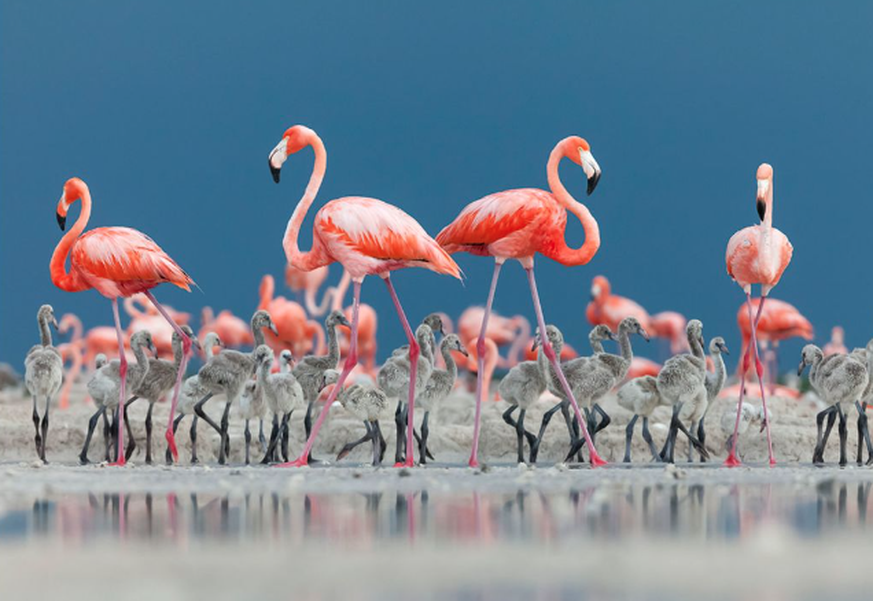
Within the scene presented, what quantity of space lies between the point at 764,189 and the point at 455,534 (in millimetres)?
5872

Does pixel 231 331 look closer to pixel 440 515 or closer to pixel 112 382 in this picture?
pixel 112 382

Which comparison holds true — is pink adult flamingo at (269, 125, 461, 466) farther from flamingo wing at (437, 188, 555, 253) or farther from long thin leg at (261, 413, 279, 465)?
long thin leg at (261, 413, 279, 465)

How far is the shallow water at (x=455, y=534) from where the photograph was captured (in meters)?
3.35

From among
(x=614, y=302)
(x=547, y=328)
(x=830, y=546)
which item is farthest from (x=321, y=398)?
(x=830, y=546)

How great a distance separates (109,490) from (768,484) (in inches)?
127

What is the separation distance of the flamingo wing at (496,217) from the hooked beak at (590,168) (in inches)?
11.4

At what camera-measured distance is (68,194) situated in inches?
425

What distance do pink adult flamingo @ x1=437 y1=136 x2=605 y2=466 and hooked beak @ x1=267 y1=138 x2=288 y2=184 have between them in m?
1.18

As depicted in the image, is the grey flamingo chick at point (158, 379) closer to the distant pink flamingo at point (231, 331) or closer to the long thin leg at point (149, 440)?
the long thin leg at point (149, 440)

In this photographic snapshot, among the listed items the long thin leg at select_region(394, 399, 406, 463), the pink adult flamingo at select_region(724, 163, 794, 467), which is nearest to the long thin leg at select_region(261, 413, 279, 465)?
the long thin leg at select_region(394, 399, 406, 463)

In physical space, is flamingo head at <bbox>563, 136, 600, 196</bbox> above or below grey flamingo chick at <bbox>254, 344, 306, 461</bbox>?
above

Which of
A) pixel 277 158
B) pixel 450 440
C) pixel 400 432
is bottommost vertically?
pixel 450 440

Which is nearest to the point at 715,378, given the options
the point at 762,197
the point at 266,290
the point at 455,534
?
the point at 762,197

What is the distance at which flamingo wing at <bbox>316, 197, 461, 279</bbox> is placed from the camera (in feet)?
28.2
